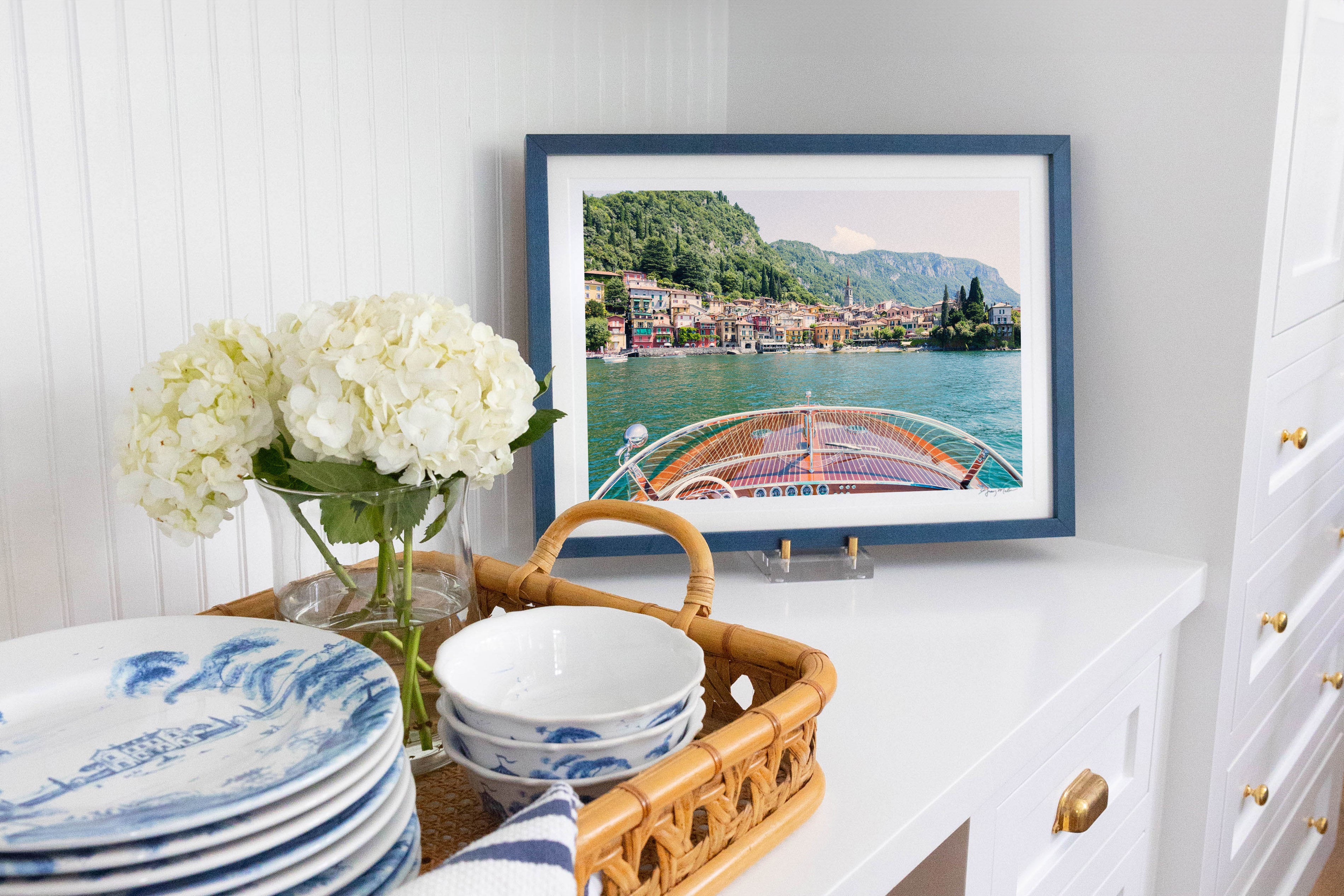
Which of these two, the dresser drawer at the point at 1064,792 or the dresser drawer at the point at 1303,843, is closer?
the dresser drawer at the point at 1064,792

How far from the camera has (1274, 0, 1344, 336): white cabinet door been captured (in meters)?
1.05

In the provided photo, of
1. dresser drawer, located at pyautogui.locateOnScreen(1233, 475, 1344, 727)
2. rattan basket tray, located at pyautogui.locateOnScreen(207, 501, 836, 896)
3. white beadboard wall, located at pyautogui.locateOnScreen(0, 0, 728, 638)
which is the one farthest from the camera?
dresser drawer, located at pyautogui.locateOnScreen(1233, 475, 1344, 727)

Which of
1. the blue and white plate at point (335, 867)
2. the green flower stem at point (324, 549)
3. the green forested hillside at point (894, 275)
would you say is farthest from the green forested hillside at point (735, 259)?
the blue and white plate at point (335, 867)

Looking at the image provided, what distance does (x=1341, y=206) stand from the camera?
1241 mm

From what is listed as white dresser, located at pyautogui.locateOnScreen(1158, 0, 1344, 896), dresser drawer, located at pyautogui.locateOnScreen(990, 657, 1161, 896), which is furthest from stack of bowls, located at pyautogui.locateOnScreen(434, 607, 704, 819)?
white dresser, located at pyautogui.locateOnScreen(1158, 0, 1344, 896)

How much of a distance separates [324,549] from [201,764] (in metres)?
0.18

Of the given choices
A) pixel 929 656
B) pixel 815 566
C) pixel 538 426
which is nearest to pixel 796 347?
pixel 815 566

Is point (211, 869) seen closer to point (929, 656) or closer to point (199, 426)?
point (199, 426)

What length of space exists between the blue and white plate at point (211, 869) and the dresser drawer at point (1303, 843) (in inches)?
50.4

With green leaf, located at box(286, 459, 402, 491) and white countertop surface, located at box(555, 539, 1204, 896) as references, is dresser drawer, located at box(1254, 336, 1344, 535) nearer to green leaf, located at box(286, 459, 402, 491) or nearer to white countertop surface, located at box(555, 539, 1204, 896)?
white countertop surface, located at box(555, 539, 1204, 896)

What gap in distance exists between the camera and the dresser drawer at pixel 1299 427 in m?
1.14

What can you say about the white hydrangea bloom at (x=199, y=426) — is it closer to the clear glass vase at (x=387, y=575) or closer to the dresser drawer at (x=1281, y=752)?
the clear glass vase at (x=387, y=575)

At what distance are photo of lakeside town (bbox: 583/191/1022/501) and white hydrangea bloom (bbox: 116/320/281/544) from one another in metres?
0.50

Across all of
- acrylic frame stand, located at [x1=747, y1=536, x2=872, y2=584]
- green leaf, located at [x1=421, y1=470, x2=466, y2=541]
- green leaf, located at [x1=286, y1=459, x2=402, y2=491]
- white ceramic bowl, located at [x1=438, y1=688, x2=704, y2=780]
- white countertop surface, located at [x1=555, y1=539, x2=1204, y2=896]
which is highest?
green leaf, located at [x1=286, y1=459, x2=402, y2=491]
